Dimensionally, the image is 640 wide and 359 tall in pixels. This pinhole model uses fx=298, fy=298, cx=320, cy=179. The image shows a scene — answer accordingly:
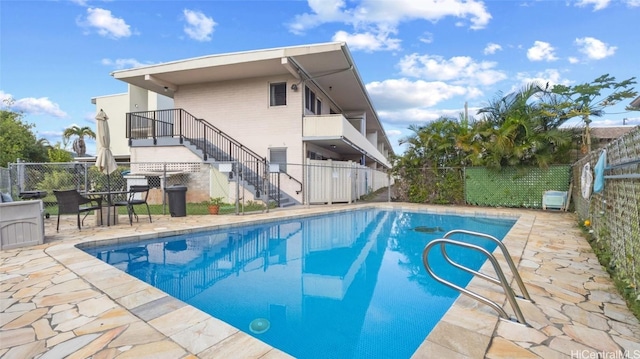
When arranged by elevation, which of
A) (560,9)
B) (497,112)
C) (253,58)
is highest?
(560,9)

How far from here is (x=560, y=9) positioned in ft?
30.3

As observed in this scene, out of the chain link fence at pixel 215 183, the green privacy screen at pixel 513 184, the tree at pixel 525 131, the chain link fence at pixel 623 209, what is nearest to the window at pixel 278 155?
the chain link fence at pixel 215 183

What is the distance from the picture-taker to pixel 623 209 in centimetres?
369

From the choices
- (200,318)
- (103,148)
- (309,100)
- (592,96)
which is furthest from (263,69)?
(592,96)

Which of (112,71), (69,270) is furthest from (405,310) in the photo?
(112,71)

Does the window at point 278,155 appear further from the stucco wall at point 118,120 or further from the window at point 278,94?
the stucco wall at point 118,120

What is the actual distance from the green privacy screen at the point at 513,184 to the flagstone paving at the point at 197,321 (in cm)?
807

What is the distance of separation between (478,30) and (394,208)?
7834 millimetres

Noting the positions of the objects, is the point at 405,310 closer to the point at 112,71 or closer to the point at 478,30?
the point at 478,30

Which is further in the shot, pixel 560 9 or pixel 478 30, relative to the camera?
pixel 478 30

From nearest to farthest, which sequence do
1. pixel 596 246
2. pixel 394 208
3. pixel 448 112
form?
pixel 596 246 → pixel 394 208 → pixel 448 112

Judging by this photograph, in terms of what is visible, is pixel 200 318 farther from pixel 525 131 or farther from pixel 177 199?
pixel 525 131

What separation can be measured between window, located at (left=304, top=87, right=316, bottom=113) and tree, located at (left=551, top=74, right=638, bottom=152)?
9.85m

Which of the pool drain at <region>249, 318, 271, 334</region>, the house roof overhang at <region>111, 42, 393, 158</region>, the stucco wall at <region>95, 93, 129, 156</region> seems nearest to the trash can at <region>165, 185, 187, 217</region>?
the house roof overhang at <region>111, 42, 393, 158</region>
